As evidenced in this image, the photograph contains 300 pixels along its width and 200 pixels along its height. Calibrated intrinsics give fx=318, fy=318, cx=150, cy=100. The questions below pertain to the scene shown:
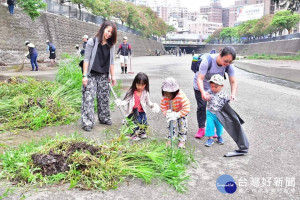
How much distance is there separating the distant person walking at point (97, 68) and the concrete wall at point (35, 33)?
13.7m

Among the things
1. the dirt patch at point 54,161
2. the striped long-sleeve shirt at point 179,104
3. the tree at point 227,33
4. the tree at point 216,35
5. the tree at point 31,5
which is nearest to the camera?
the dirt patch at point 54,161

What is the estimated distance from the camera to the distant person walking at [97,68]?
4.86 meters

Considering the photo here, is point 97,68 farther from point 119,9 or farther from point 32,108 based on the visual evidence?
point 119,9

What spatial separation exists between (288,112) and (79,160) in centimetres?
521

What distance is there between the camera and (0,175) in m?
3.01

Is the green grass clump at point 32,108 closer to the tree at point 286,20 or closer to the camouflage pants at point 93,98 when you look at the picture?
the camouflage pants at point 93,98

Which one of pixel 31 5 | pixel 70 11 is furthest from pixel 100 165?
pixel 70 11

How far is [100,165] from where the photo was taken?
10.3 ft

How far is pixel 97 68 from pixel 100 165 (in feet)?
7.20

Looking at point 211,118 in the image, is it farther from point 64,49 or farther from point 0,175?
point 64,49

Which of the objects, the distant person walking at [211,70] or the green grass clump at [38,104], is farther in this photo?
the green grass clump at [38,104]

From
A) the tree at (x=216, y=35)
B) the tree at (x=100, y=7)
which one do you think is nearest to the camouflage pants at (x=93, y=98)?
the tree at (x=100, y=7)

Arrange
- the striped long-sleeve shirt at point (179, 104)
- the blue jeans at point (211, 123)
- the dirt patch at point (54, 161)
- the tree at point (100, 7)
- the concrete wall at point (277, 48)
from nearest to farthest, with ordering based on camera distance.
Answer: the dirt patch at point (54, 161) → the striped long-sleeve shirt at point (179, 104) → the blue jeans at point (211, 123) → the tree at point (100, 7) → the concrete wall at point (277, 48)

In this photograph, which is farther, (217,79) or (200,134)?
(200,134)
